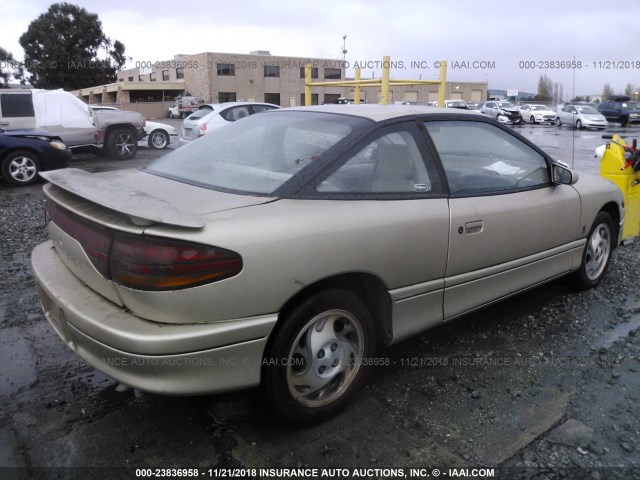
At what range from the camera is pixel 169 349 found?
208 cm

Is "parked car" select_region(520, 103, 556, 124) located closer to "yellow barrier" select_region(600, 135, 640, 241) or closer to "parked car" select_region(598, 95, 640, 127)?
"parked car" select_region(598, 95, 640, 127)

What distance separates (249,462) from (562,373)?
77.1 inches

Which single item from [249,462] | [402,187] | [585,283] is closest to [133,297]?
[249,462]

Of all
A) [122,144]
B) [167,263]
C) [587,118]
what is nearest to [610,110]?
[587,118]

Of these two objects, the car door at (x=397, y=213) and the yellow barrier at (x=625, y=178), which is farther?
the yellow barrier at (x=625, y=178)

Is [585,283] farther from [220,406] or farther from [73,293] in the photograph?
[73,293]

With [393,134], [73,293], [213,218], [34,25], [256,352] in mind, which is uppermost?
[34,25]

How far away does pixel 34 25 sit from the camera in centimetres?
5419

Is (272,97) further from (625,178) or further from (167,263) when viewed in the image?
(167,263)

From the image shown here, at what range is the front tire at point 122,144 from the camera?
520 inches

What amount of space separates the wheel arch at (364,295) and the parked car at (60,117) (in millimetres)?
11613

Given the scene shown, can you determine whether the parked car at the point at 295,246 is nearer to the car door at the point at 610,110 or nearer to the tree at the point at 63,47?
the car door at the point at 610,110

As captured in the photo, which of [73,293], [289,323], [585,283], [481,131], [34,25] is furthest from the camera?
[34,25]

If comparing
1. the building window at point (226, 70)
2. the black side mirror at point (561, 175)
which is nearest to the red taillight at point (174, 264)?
the black side mirror at point (561, 175)
